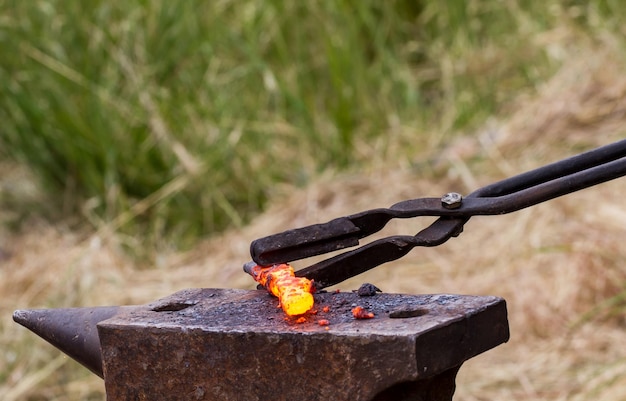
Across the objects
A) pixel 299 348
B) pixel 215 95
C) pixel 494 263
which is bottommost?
pixel 299 348

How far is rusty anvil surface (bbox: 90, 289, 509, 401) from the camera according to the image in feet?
4.04

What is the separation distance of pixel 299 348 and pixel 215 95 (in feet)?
10.6

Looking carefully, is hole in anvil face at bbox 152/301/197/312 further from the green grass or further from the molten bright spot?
the green grass

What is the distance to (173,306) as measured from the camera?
4.89 ft

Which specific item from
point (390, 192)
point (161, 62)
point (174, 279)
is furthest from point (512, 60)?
point (174, 279)

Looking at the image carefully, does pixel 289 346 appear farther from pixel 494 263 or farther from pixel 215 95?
pixel 215 95

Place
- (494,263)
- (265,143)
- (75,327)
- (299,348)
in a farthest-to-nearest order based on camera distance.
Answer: (265,143) → (494,263) → (75,327) → (299,348)

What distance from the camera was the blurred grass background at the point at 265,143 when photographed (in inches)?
131

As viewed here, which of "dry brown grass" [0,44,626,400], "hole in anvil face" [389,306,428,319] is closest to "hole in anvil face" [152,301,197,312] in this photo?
"hole in anvil face" [389,306,428,319]

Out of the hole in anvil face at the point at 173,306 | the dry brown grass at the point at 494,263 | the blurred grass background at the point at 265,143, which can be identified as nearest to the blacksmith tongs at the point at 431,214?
the hole in anvil face at the point at 173,306

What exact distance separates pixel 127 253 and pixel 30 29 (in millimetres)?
979

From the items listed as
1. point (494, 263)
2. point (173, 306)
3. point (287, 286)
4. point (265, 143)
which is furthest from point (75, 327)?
point (265, 143)

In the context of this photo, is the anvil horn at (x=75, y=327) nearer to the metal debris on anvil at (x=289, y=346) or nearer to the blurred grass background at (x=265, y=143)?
the metal debris on anvil at (x=289, y=346)

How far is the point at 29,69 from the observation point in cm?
412
